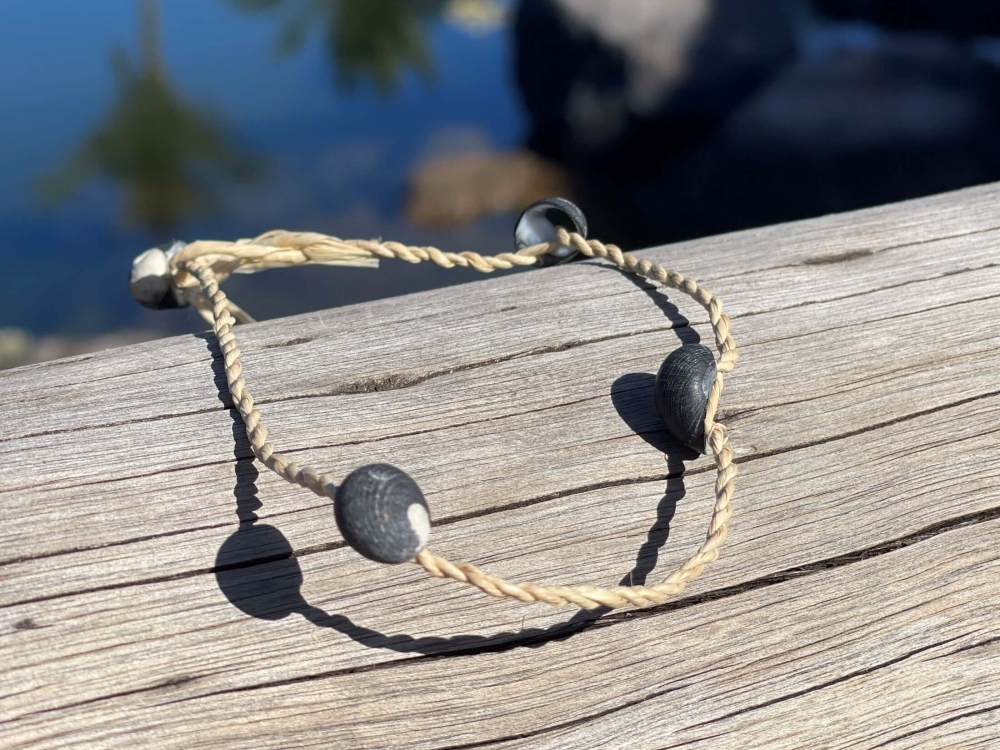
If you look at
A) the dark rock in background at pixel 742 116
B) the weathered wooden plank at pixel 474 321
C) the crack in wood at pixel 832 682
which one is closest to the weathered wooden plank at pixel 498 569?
the crack in wood at pixel 832 682

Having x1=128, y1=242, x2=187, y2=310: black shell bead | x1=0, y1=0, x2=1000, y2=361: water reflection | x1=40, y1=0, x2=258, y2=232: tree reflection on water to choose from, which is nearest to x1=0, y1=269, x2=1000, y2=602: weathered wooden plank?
x1=128, y1=242, x2=187, y2=310: black shell bead

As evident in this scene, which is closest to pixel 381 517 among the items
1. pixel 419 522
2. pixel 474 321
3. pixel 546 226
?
pixel 419 522

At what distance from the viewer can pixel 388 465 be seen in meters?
1.03

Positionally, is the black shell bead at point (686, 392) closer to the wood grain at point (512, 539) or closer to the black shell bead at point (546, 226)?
the wood grain at point (512, 539)

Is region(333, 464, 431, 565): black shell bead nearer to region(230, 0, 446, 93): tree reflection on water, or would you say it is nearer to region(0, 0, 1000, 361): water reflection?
region(0, 0, 1000, 361): water reflection

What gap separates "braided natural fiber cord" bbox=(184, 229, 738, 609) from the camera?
3.37 feet

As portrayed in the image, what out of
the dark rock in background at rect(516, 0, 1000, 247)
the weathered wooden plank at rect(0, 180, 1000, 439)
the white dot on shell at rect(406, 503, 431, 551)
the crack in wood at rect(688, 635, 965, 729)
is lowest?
the crack in wood at rect(688, 635, 965, 729)

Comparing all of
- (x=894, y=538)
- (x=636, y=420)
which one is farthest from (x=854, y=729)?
(x=636, y=420)

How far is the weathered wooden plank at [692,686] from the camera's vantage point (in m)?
1.03

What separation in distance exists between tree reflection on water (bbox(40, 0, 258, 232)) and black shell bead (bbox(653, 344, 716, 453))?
643 cm

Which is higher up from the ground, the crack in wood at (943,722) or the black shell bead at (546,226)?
the black shell bead at (546,226)

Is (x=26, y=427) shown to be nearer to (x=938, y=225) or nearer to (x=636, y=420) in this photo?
(x=636, y=420)

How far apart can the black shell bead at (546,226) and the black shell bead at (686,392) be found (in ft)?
1.66

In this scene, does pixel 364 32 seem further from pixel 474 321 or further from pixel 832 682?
pixel 832 682
